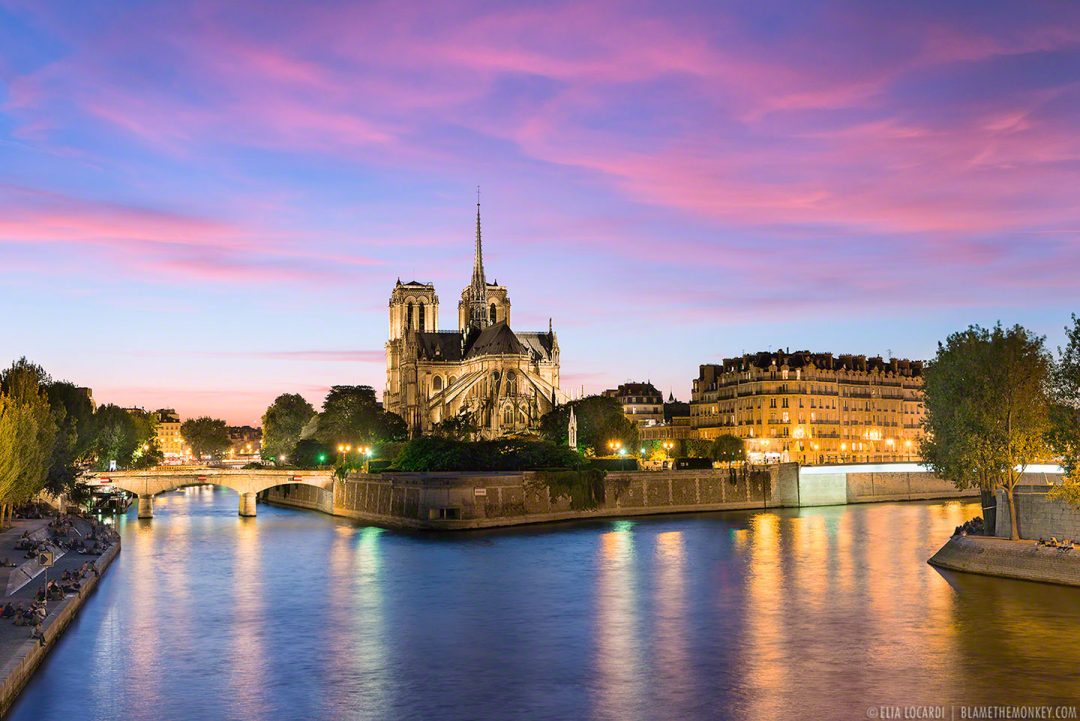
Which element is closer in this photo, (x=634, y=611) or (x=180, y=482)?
(x=634, y=611)

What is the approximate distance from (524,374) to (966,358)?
8541 centimetres

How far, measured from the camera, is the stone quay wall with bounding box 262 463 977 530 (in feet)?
221

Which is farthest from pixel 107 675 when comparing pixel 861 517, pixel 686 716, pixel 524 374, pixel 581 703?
pixel 524 374

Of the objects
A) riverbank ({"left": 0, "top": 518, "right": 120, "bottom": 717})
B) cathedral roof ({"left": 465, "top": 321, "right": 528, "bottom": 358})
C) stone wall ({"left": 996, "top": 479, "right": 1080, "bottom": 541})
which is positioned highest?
cathedral roof ({"left": 465, "top": 321, "right": 528, "bottom": 358})

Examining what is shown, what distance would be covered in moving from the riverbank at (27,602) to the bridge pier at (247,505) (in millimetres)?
26920

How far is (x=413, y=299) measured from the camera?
154 m

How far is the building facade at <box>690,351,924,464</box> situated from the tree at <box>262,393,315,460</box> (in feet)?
155

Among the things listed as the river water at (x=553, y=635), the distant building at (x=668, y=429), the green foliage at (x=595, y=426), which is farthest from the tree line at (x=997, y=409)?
the distant building at (x=668, y=429)

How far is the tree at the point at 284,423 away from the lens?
442 ft

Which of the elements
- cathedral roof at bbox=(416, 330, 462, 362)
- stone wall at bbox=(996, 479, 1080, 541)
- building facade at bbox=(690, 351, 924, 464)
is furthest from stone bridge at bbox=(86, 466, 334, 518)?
cathedral roof at bbox=(416, 330, 462, 362)

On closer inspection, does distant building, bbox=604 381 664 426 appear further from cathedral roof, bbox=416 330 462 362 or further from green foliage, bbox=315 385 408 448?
green foliage, bbox=315 385 408 448

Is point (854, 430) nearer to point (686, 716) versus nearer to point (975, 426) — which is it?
point (975, 426)

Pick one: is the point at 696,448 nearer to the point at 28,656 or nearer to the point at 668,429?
the point at 668,429

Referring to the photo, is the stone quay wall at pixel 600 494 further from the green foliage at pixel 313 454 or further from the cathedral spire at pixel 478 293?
the cathedral spire at pixel 478 293
